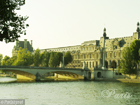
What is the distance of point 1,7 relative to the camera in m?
18.5

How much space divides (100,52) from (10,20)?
89.4 metres

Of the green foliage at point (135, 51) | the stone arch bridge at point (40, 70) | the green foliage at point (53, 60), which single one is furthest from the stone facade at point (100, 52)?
the green foliage at point (135, 51)

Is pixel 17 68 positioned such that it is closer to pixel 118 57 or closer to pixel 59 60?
pixel 59 60

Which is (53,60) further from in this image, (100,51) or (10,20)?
(10,20)

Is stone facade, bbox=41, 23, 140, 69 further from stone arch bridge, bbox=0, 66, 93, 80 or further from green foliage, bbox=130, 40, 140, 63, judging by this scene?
green foliage, bbox=130, 40, 140, 63

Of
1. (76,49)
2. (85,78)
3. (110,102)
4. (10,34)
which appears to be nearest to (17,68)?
(85,78)

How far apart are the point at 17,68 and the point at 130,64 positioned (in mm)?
30717

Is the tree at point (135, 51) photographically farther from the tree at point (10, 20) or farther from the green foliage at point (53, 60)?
the tree at point (10, 20)

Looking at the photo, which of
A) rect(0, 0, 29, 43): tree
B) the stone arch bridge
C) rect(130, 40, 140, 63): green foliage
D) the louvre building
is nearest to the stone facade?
the louvre building

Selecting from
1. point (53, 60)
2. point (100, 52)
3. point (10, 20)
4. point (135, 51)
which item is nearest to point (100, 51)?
point (100, 52)

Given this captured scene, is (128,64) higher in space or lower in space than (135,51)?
lower

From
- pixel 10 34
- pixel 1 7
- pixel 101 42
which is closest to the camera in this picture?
pixel 1 7

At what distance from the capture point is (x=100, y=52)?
108 meters

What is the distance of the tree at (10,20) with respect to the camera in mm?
18856
